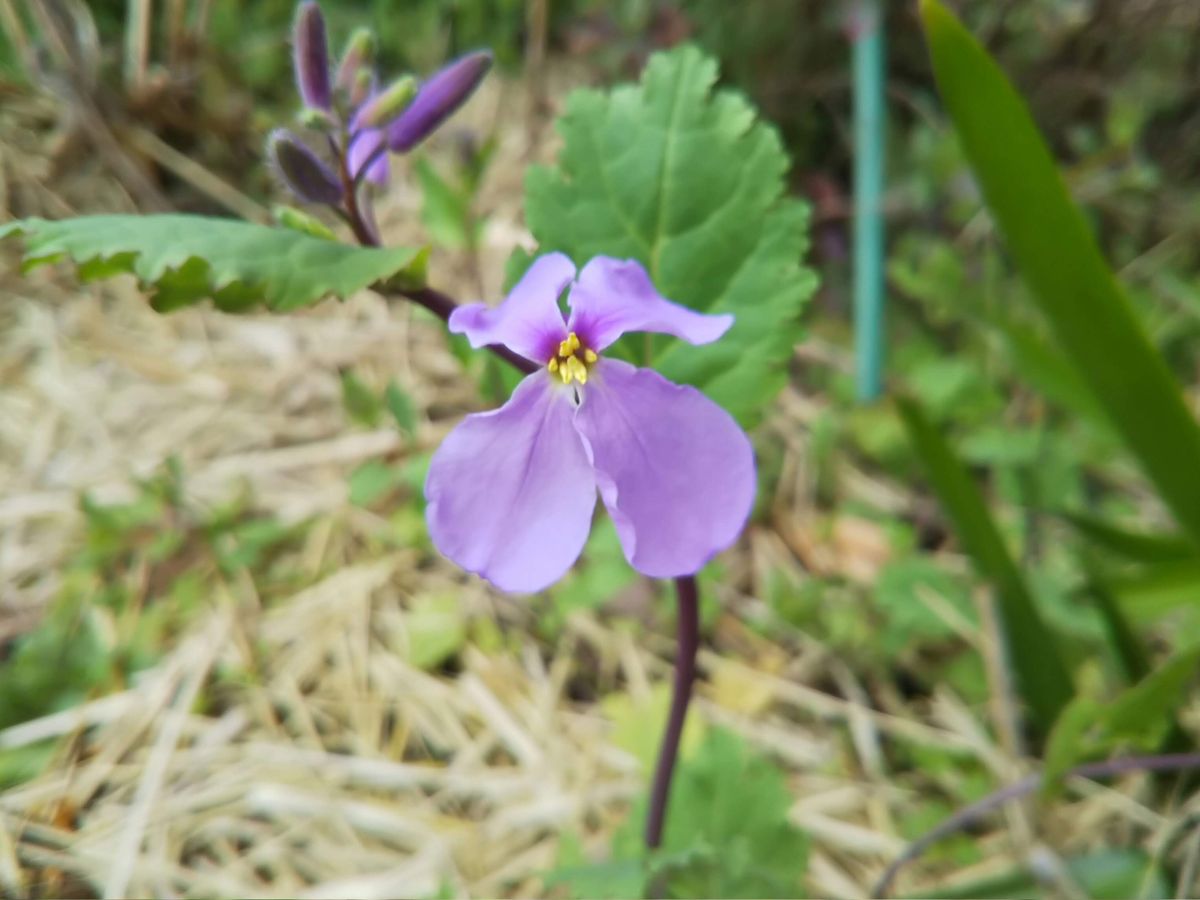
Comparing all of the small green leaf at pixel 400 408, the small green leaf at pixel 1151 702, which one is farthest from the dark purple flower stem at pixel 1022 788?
the small green leaf at pixel 400 408

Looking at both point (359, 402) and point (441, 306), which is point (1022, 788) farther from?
point (359, 402)

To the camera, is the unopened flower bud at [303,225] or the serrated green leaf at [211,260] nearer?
the serrated green leaf at [211,260]

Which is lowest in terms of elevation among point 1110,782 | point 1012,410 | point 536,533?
point 1110,782

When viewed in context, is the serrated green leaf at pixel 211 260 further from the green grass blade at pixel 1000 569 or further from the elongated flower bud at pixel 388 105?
the green grass blade at pixel 1000 569

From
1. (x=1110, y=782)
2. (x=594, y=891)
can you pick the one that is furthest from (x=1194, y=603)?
(x=594, y=891)

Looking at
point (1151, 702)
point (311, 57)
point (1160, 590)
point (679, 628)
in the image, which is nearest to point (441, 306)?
point (311, 57)

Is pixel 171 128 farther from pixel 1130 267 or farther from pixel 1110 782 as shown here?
pixel 1110 782
